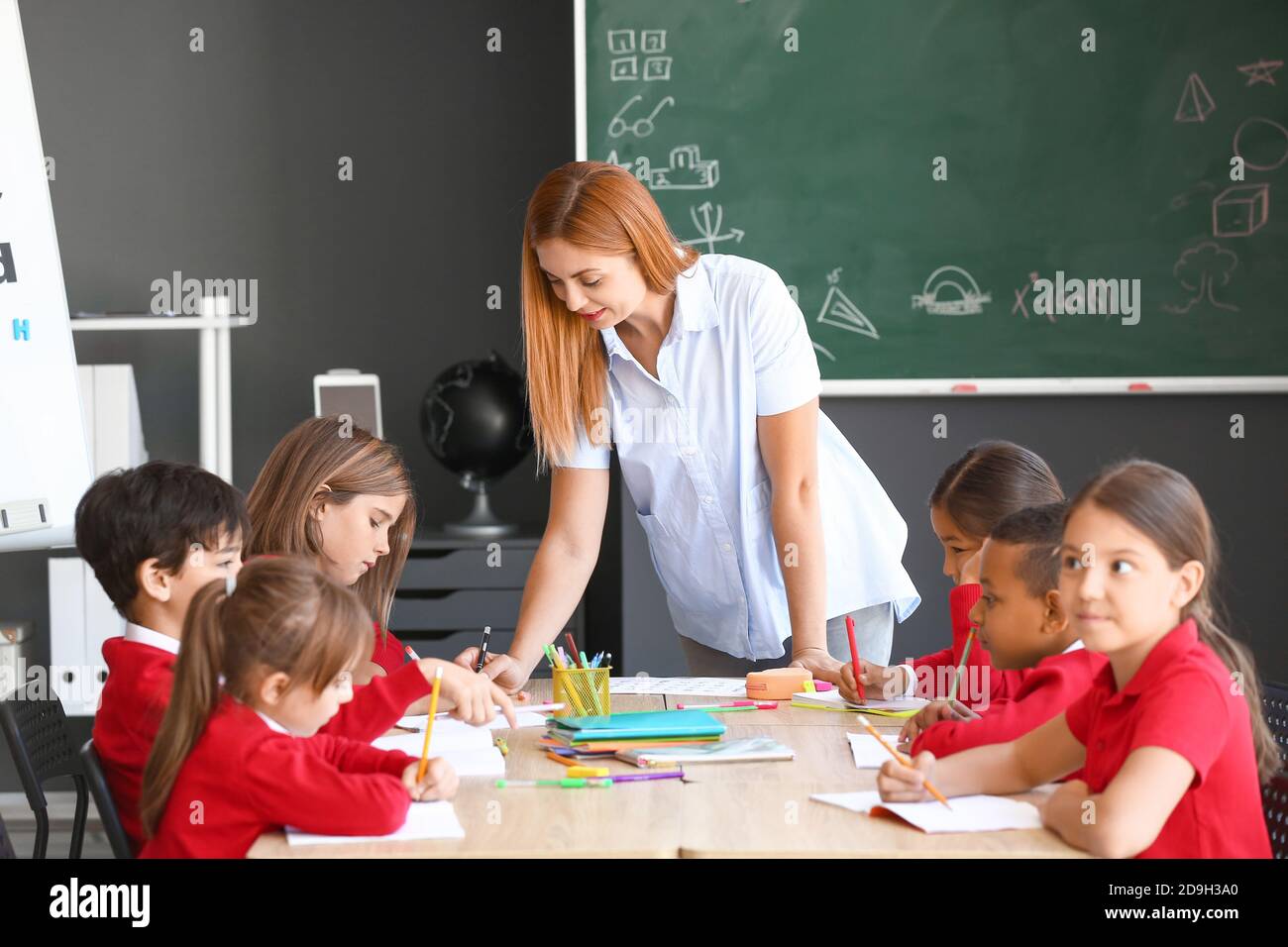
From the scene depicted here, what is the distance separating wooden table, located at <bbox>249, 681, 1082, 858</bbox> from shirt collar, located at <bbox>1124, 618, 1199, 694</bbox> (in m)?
0.17

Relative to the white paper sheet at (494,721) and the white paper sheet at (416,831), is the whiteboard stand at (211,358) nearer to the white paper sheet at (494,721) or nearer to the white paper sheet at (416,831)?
the white paper sheet at (494,721)

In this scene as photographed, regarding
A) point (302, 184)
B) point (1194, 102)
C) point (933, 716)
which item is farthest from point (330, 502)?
point (1194, 102)

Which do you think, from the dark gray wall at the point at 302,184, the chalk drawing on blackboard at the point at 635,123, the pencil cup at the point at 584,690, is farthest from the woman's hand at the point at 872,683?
the dark gray wall at the point at 302,184

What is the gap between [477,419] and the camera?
3500 millimetres

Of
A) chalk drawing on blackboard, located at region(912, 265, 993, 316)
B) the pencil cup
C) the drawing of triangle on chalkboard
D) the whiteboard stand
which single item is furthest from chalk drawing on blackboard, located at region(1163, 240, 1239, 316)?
the whiteboard stand

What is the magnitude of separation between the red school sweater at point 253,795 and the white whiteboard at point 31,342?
146 cm

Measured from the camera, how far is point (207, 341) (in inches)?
137

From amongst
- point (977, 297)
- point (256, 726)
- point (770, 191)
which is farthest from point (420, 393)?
point (256, 726)

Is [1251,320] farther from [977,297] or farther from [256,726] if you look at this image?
[256,726]

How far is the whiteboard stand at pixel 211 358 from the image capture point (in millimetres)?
3439

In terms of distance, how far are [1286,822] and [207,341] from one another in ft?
9.12

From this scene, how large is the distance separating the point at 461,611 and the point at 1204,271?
6.63 ft

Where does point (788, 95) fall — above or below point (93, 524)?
above

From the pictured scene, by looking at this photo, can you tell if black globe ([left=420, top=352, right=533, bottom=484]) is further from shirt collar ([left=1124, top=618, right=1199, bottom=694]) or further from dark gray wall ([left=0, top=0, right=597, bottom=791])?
shirt collar ([left=1124, top=618, right=1199, bottom=694])
